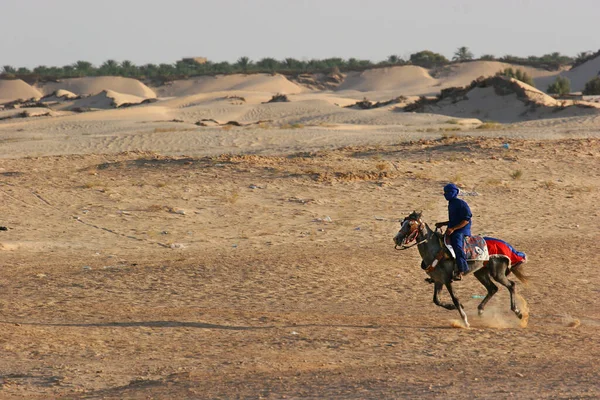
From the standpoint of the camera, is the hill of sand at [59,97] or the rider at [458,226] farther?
the hill of sand at [59,97]

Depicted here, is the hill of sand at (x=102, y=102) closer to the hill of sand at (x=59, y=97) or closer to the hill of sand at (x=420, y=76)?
the hill of sand at (x=59, y=97)

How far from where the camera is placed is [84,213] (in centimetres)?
2031

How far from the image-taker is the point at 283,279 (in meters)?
14.3

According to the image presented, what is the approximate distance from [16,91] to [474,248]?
8138 centimetres

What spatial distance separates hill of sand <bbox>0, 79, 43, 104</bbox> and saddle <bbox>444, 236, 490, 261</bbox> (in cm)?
7821

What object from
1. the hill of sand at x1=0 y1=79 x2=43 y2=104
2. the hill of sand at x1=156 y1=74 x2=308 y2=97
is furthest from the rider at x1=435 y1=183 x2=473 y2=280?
the hill of sand at x1=0 y1=79 x2=43 y2=104

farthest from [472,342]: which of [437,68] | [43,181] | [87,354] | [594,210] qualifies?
[437,68]

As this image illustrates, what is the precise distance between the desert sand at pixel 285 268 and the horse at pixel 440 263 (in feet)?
1.09

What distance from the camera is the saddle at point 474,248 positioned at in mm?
11164

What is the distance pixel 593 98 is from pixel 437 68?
140 feet

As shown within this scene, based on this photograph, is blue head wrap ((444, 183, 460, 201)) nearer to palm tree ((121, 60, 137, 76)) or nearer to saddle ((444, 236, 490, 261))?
saddle ((444, 236, 490, 261))

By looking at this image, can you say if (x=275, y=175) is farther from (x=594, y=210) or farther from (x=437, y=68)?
(x=437, y=68)

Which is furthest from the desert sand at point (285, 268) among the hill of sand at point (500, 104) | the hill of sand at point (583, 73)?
the hill of sand at point (583, 73)

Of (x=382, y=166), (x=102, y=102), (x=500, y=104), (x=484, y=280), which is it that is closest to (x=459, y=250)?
(x=484, y=280)
